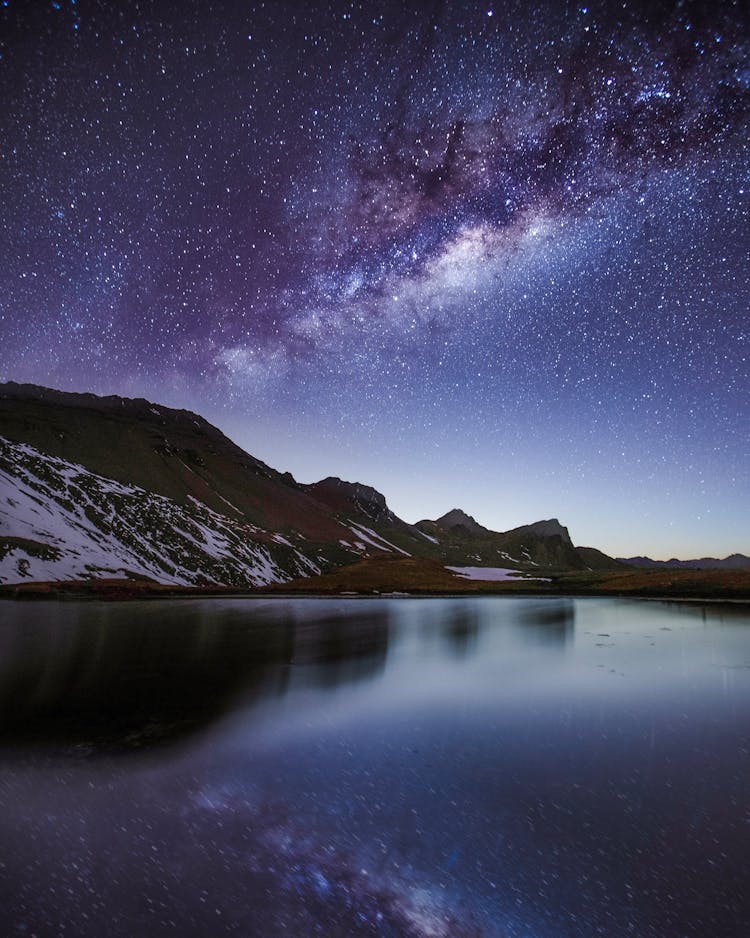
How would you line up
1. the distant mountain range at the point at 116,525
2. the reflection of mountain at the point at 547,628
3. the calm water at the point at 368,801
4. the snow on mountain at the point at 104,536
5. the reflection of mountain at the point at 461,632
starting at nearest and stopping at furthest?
the calm water at the point at 368,801, the reflection of mountain at the point at 461,632, the reflection of mountain at the point at 547,628, the snow on mountain at the point at 104,536, the distant mountain range at the point at 116,525

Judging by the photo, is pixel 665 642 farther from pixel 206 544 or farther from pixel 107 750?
pixel 206 544

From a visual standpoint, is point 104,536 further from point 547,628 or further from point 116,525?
point 547,628

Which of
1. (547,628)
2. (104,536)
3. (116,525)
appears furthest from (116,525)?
(547,628)

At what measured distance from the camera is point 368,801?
810cm

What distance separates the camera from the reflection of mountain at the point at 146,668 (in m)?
11.7

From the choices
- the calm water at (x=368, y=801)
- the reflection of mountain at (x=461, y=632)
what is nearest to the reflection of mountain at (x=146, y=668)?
the calm water at (x=368, y=801)

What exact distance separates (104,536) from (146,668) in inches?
3228

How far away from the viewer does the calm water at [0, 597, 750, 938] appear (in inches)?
211

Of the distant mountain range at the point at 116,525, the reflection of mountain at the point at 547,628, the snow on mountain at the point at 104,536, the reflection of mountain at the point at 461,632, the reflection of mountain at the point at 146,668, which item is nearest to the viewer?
the reflection of mountain at the point at 146,668

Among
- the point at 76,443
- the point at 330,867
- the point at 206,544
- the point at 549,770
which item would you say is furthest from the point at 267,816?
the point at 76,443

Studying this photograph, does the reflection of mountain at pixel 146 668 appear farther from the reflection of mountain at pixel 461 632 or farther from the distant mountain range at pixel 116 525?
the distant mountain range at pixel 116 525

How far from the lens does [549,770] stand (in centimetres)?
952

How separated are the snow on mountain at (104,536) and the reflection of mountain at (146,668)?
4176cm

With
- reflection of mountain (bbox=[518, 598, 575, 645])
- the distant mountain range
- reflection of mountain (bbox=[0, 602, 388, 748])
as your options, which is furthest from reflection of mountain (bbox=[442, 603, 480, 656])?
the distant mountain range
